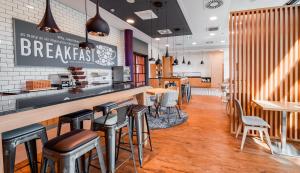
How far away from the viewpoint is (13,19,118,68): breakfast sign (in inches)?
121

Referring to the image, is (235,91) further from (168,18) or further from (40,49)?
(40,49)

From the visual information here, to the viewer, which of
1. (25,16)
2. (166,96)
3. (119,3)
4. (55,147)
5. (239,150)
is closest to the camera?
(55,147)

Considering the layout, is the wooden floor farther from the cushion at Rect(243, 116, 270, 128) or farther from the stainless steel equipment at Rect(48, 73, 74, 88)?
the stainless steel equipment at Rect(48, 73, 74, 88)

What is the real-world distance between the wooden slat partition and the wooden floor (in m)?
0.59

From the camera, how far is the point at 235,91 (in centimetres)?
349

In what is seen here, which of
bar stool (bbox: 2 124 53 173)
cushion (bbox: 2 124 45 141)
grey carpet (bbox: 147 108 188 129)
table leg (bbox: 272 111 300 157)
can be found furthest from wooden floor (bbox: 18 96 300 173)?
cushion (bbox: 2 124 45 141)

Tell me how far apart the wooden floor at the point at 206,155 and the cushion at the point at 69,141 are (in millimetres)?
1205

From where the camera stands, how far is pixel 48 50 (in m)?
3.58

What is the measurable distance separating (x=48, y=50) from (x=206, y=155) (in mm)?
3614

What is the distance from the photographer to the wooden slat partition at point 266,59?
124 inches

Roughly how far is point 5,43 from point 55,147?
270cm

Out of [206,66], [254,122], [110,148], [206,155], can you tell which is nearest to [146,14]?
[254,122]

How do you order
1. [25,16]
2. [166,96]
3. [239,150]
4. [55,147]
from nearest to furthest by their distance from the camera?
[55,147], [239,150], [25,16], [166,96]

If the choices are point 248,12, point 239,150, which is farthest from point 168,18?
point 239,150
